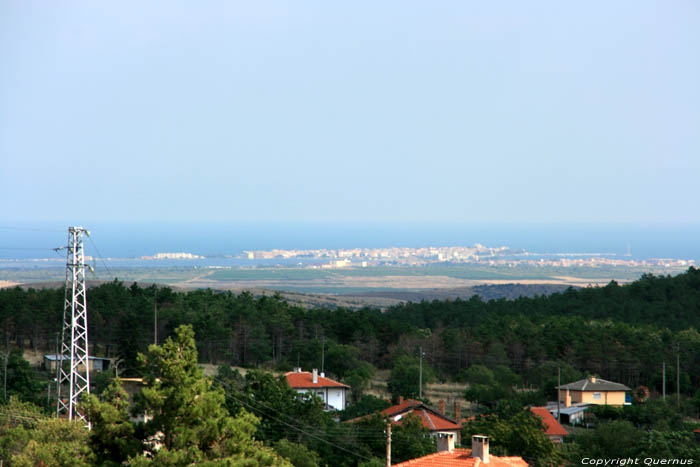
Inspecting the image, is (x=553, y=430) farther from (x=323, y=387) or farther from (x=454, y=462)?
(x=454, y=462)

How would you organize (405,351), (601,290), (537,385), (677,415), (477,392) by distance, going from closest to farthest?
(677,415) < (477,392) < (537,385) < (405,351) < (601,290)

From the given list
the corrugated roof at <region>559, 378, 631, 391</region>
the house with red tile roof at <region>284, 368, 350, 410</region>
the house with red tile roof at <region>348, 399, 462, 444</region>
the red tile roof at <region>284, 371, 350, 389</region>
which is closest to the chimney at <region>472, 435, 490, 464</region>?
the house with red tile roof at <region>348, 399, 462, 444</region>

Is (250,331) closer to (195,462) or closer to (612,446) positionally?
(612,446)

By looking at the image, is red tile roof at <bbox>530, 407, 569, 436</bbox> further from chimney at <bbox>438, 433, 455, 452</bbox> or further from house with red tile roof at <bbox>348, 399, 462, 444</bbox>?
chimney at <bbox>438, 433, 455, 452</bbox>

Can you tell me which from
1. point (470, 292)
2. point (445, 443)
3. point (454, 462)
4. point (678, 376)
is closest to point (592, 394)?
point (678, 376)

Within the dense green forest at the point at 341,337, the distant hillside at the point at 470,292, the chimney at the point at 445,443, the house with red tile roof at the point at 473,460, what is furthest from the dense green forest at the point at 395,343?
the distant hillside at the point at 470,292

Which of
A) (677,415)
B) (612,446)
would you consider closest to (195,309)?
(677,415)
